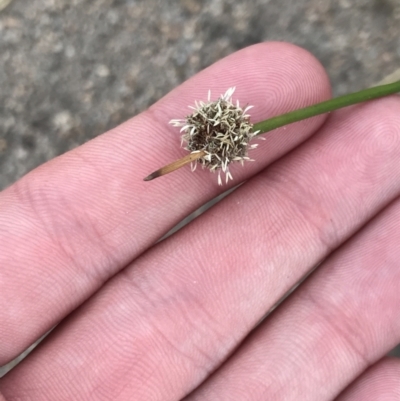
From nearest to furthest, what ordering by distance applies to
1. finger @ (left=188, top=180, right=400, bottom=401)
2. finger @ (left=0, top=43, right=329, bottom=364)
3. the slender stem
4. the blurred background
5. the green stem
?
the slender stem, the green stem, finger @ (left=0, top=43, right=329, bottom=364), finger @ (left=188, top=180, right=400, bottom=401), the blurred background

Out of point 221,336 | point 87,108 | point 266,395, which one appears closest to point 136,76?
point 87,108

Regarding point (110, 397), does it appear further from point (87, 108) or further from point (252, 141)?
point (87, 108)

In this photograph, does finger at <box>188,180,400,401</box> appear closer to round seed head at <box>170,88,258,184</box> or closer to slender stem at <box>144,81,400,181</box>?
slender stem at <box>144,81,400,181</box>

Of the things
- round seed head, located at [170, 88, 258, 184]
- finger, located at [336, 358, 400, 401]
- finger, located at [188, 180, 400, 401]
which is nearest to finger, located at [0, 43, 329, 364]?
round seed head, located at [170, 88, 258, 184]

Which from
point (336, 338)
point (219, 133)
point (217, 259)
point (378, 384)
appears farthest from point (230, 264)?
point (378, 384)

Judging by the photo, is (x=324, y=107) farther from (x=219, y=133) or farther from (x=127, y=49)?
(x=127, y=49)
